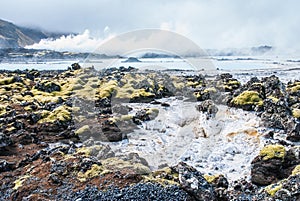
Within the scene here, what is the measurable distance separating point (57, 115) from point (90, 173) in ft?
56.1

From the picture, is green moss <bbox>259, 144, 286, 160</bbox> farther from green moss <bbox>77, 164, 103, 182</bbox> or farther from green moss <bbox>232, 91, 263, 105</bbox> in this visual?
green moss <bbox>232, 91, 263, 105</bbox>

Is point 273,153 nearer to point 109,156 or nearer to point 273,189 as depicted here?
point 273,189

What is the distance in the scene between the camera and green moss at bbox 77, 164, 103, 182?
17484 millimetres

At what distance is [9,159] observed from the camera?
75.3ft

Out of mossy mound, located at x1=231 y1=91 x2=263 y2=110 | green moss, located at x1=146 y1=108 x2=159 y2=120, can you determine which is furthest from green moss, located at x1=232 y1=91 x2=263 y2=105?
green moss, located at x1=146 y1=108 x2=159 y2=120

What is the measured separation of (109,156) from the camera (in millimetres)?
21656

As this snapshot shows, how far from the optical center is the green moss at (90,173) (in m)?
17.5

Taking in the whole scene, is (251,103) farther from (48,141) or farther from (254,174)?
(48,141)

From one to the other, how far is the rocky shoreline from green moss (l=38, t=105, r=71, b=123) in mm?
116

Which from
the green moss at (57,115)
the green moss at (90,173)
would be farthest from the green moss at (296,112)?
the green moss at (57,115)

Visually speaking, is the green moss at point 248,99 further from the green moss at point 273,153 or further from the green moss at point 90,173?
the green moss at point 90,173

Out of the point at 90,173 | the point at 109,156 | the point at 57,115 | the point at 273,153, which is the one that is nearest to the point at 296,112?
the point at 273,153

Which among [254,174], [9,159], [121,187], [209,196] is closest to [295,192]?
[209,196]

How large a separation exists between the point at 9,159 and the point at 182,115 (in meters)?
21.2
